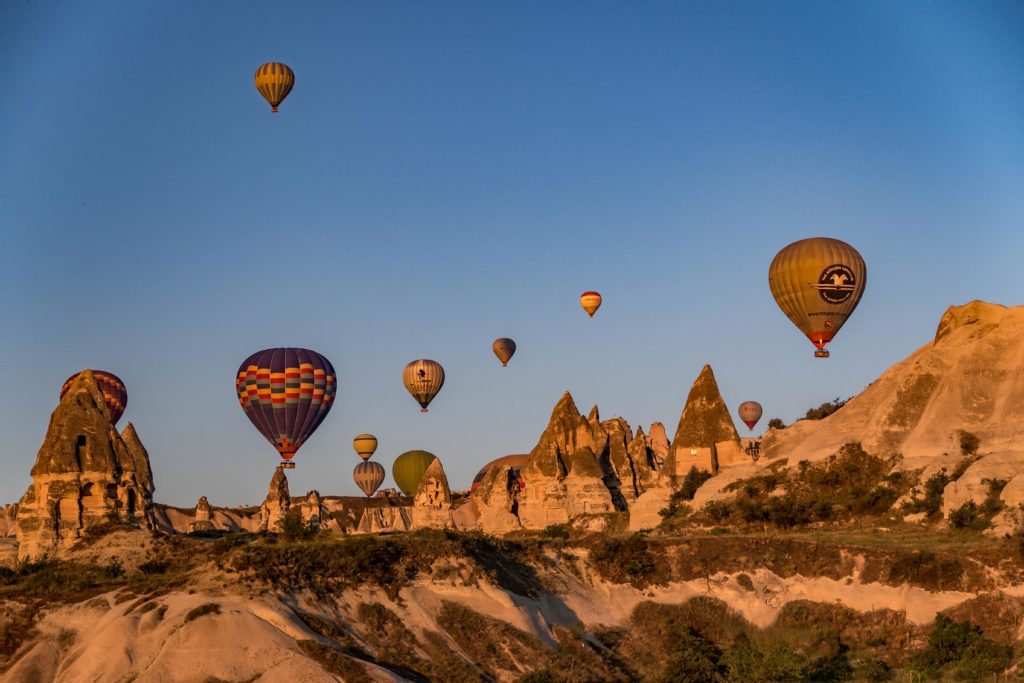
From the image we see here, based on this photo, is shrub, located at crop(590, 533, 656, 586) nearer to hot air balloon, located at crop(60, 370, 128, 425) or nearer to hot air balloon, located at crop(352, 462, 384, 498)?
hot air balloon, located at crop(60, 370, 128, 425)

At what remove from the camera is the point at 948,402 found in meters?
70.2

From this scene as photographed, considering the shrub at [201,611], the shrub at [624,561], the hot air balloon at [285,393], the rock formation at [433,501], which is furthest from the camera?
the hot air balloon at [285,393]

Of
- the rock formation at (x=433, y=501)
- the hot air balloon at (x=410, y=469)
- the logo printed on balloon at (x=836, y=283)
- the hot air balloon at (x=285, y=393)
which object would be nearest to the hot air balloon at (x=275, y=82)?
the hot air balloon at (x=285, y=393)

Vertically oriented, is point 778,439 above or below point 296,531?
above

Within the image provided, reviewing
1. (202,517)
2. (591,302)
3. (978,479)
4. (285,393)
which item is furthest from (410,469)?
(978,479)

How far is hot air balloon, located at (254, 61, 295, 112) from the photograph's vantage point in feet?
274

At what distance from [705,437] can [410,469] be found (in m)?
62.6

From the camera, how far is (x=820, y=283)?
7356 cm

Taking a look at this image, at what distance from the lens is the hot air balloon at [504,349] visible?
114312mm

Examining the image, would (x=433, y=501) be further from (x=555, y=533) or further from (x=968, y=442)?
(x=968, y=442)

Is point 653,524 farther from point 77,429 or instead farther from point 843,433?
point 77,429

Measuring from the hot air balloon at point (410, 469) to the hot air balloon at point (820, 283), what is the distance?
63.3 meters

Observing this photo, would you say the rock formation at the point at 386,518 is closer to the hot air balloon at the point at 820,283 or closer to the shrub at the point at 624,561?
the hot air balloon at the point at 820,283

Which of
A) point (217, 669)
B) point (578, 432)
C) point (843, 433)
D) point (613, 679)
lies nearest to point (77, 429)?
point (217, 669)
